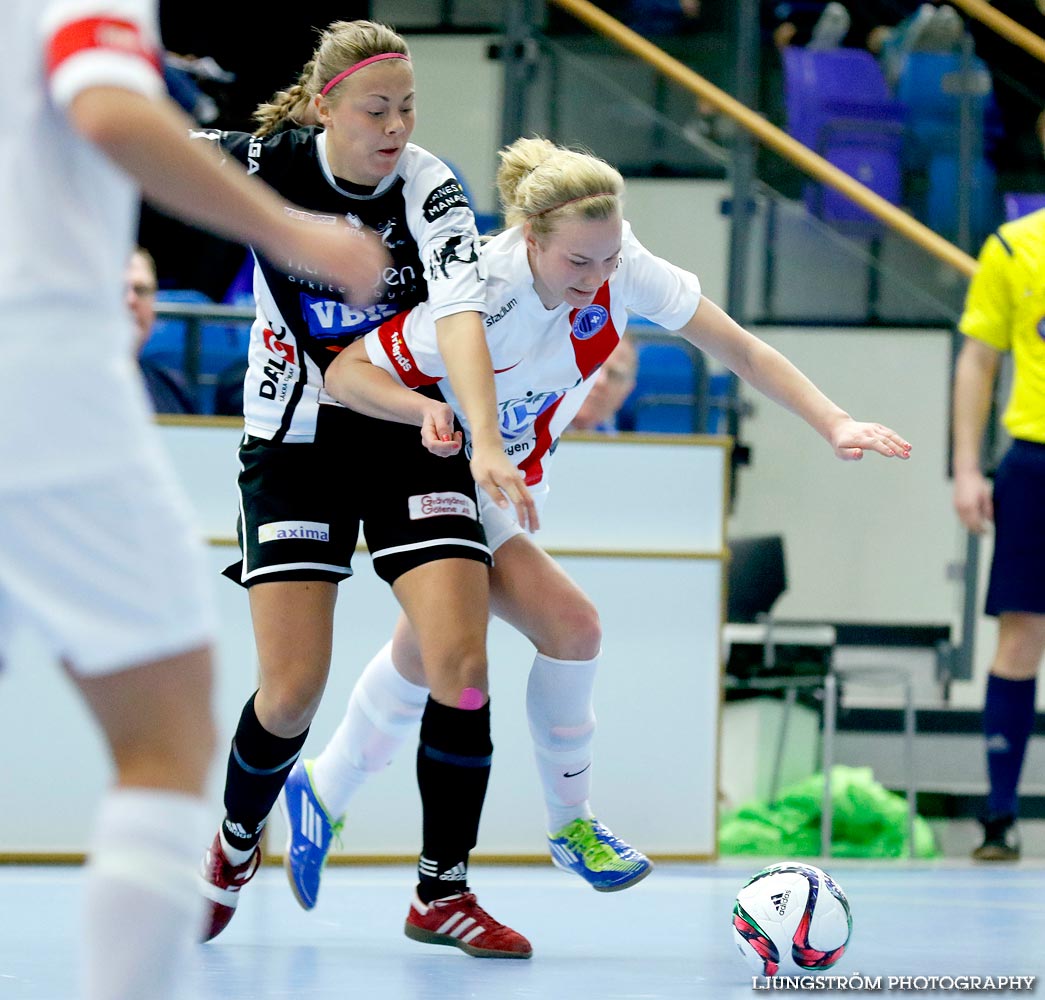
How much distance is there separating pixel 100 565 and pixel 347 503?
5.40 ft

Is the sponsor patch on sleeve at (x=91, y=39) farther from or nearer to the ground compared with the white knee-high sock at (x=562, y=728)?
farther from the ground

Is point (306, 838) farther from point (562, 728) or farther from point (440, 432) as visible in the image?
point (440, 432)

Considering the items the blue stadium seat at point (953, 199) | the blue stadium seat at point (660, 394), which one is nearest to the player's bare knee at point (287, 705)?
the blue stadium seat at point (660, 394)

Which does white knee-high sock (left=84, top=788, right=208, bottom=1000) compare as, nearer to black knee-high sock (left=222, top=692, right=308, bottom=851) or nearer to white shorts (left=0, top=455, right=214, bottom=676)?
white shorts (left=0, top=455, right=214, bottom=676)

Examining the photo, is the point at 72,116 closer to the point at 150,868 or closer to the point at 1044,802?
the point at 150,868

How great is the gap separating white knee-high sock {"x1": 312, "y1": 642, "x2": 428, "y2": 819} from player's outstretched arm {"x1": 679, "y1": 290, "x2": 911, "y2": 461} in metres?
0.92

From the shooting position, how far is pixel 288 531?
3.03 m

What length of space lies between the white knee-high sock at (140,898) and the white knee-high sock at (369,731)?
1.82 m

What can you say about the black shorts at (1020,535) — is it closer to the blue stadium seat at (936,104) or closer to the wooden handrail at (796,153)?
the wooden handrail at (796,153)

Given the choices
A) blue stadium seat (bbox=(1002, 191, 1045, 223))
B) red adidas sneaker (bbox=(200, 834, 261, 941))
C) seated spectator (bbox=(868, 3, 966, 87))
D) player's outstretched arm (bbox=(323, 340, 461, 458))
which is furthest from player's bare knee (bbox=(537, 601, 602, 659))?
seated spectator (bbox=(868, 3, 966, 87))

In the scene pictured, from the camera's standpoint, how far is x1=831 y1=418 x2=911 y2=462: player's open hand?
9.26 ft

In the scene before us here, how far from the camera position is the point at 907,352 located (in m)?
6.23

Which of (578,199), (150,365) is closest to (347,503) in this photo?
(578,199)

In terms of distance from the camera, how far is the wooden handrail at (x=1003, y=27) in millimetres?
7379
